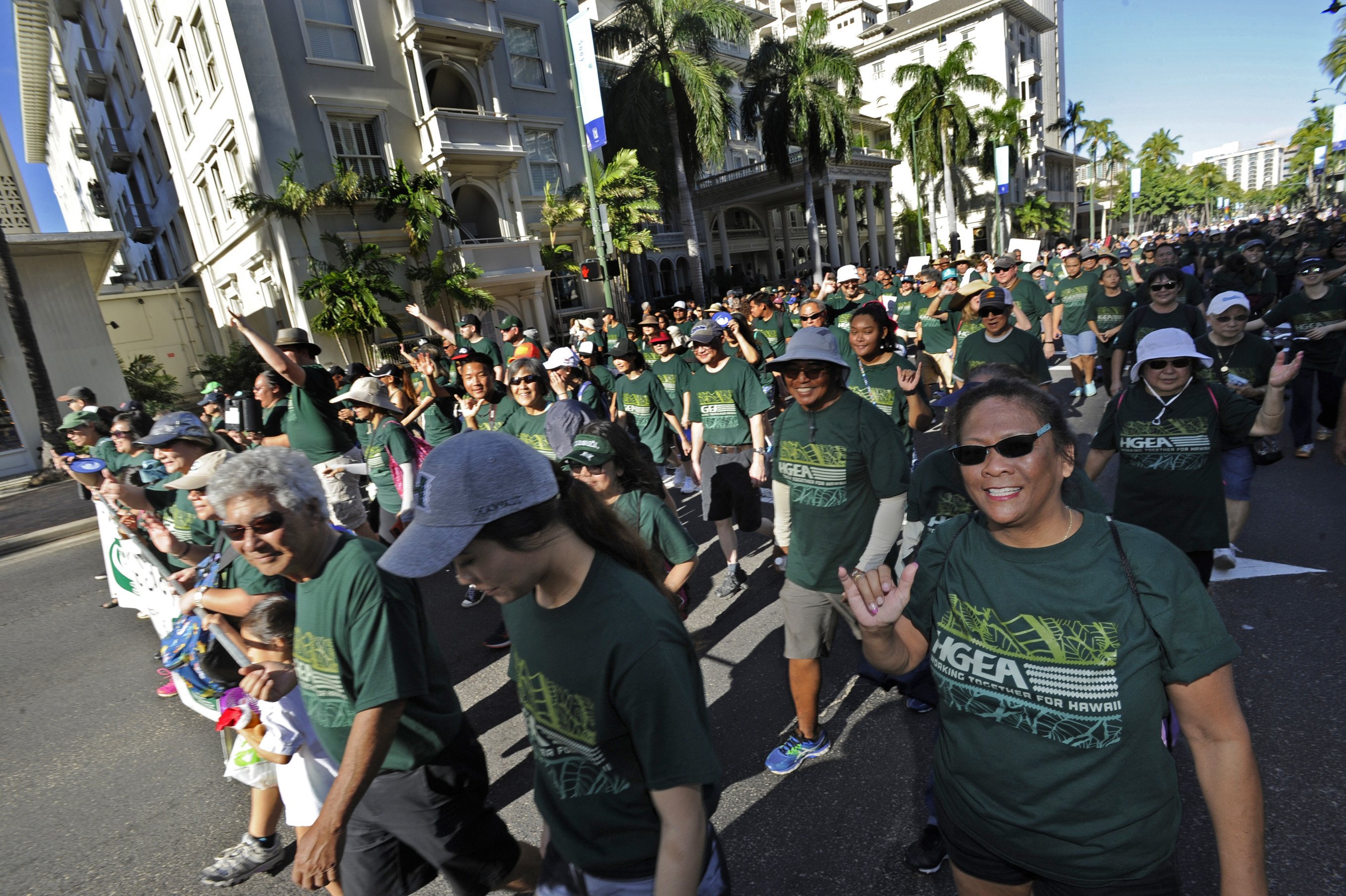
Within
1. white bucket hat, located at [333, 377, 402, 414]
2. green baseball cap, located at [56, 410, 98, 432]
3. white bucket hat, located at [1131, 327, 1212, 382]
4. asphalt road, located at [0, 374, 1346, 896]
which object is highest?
green baseball cap, located at [56, 410, 98, 432]

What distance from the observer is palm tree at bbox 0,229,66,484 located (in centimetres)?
1226

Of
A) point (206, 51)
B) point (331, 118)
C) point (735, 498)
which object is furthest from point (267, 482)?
point (206, 51)

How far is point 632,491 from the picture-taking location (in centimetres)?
337

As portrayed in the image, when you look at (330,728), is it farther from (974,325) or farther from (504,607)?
(974,325)

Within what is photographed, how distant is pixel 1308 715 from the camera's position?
10.0 ft

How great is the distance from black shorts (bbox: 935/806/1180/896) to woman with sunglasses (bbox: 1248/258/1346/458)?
6.27 metres

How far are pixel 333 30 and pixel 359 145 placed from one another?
10.2 feet

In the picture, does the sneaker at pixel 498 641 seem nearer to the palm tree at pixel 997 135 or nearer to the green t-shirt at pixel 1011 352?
the green t-shirt at pixel 1011 352

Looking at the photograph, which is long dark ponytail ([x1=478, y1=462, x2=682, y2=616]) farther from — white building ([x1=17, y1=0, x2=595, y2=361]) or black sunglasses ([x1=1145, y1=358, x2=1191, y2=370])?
white building ([x1=17, y1=0, x2=595, y2=361])

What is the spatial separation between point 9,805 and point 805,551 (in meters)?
4.61

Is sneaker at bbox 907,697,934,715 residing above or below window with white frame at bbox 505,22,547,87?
below

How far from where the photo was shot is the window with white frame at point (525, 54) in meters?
23.2

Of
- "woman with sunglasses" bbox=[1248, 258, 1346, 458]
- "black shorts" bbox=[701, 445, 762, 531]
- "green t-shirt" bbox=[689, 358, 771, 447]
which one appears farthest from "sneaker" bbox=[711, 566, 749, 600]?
"woman with sunglasses" bbox=[1248, 258, 1346, 458]

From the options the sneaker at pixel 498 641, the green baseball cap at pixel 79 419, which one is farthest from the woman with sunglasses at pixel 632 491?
the green baseball cap at pixel 79 419
